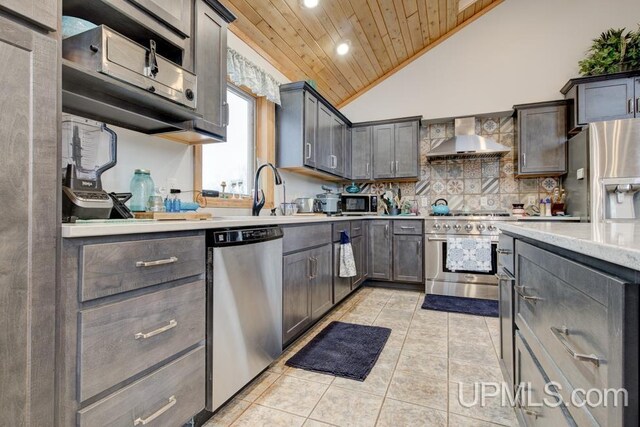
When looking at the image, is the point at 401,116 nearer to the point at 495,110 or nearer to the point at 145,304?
Result: the point at 495,110

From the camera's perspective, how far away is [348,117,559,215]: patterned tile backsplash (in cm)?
404

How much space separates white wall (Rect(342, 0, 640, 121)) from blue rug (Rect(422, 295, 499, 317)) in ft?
8.03

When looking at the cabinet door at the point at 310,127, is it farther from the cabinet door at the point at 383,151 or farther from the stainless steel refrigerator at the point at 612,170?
the stainless steel refrigerator at the point at 612,170

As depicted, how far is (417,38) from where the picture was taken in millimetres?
4086

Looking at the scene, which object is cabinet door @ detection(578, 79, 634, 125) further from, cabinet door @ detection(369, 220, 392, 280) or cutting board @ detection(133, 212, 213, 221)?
cutting board @ detection(133, 212, 213, 221)

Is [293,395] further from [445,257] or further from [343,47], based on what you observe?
[343,47]

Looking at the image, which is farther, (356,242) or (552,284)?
(356,242)

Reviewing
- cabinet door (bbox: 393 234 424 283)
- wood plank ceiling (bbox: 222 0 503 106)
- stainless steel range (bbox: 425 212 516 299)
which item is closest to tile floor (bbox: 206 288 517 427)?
stainless steel range (bbox: 425 212 516 299)

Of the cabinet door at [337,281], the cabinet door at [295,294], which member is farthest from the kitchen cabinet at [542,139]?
the cabinet door at [295,294]

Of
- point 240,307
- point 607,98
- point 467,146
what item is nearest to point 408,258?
point 467,146

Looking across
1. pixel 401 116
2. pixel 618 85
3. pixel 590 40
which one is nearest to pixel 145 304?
pixel 401 116

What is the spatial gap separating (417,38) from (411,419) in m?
4.28

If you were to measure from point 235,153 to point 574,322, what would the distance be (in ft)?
8.67

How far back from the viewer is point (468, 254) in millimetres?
3562
